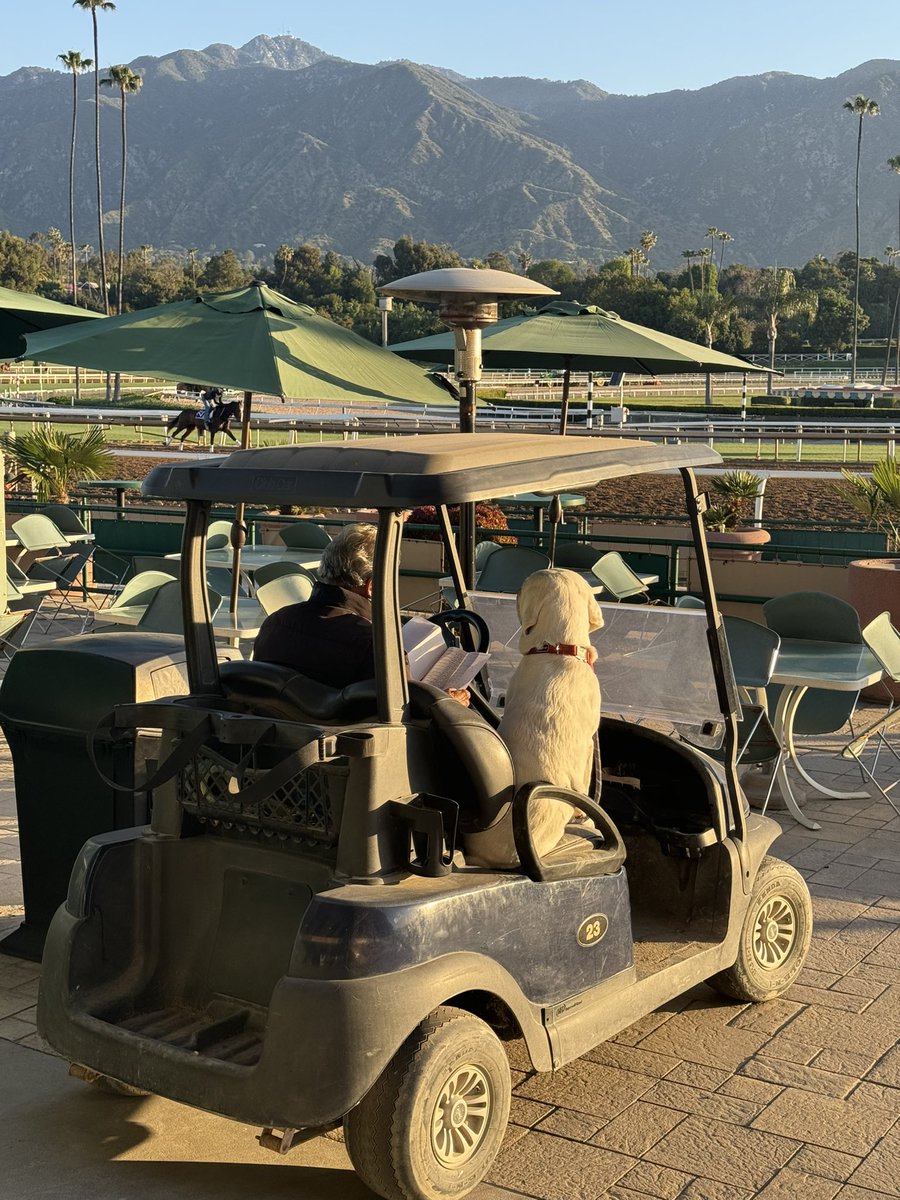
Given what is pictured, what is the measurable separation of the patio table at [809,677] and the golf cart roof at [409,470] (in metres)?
2.88

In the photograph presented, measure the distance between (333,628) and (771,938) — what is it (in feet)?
6.33

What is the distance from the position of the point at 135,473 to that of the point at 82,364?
67.9ft

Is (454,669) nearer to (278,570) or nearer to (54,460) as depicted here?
(278,570)

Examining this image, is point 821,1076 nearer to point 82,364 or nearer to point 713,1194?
point 713,1194

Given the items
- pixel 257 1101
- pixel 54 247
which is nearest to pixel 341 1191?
pixel 257 1101

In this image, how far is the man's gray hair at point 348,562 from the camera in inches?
161

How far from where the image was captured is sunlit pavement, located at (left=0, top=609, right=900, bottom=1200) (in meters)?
3.54

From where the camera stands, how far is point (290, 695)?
358 cm

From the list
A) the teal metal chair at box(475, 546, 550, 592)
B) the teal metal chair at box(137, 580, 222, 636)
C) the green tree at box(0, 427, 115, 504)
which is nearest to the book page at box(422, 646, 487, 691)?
the teal metal chair at box(137, 580, 222, 636)

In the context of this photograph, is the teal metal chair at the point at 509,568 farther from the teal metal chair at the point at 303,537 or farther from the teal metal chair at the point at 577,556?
the teal metal chair at the point at 303,537

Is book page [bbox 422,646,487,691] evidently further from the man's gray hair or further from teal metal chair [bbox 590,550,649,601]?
teal metal chair [bbox 590,550,649,601]

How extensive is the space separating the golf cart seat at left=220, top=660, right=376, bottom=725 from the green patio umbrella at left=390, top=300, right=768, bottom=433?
639 centimetres

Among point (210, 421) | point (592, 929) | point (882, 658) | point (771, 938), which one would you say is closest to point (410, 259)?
point (210, 421)

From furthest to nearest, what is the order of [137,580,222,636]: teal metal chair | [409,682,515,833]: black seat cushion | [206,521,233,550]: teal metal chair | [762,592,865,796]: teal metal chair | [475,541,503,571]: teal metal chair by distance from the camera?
[206,521,233,550]: teal metal chair → [475,541,503,571]: teal metal chair → [762,592,865,796]: teal metal chair → [137,580,222,636]: teal metal chair → [409,682,515,833]: black seat cushion
